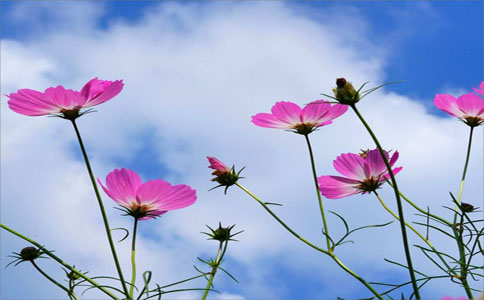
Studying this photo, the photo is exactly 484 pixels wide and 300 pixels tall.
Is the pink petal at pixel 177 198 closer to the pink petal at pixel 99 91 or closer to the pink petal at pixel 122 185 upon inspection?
the pink petal at pixel 122 185

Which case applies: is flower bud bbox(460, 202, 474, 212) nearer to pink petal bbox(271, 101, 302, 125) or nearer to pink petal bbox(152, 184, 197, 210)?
pink petal bbox(271, 101, 302, 125)

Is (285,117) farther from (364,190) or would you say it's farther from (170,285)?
(170,285)

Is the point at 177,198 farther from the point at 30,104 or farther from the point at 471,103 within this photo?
the point at 471,103

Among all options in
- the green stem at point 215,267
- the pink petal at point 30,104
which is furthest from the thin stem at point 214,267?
the pink petal at point 30,104

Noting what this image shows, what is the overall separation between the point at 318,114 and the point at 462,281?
0.29 m

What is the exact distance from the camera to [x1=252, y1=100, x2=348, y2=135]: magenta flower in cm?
84

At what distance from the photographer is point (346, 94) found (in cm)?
70

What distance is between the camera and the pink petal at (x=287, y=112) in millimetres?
850

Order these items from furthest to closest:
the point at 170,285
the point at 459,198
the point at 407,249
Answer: the point at 459,198 → the point at 170,285 → the point at 407,249

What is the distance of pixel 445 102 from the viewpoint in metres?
0.88

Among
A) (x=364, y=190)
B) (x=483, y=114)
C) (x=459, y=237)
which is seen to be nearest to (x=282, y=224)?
(x=364, y=190)

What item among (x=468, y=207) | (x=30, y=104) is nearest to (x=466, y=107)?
(x=468, y=207)

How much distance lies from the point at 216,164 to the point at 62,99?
0.25 meters

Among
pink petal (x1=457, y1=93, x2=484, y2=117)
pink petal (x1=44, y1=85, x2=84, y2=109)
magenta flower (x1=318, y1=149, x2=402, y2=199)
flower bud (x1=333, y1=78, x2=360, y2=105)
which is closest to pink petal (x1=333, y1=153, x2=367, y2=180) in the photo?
magenta flower (x1=318, y1=149, x2=402, y2=199)
